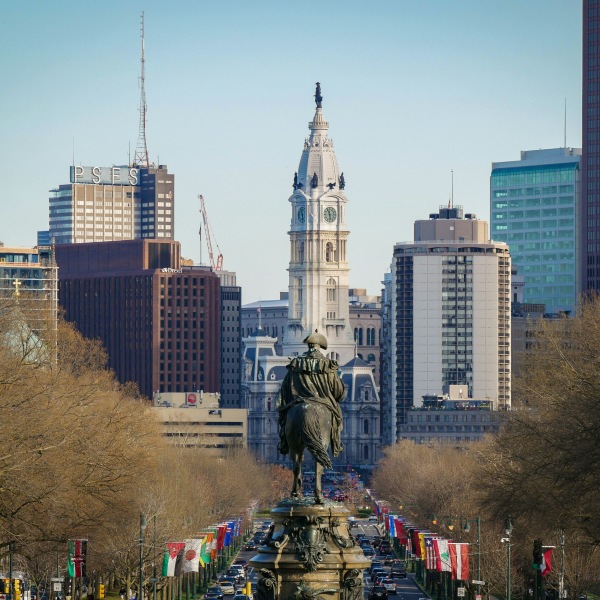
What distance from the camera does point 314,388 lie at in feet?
177

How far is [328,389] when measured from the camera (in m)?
53.8

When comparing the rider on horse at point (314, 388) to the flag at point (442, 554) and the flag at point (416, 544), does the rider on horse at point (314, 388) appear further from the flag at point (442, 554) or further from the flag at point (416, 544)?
the flag at point (416, 544)

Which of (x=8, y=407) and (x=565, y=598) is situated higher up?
(x=8, y=407)

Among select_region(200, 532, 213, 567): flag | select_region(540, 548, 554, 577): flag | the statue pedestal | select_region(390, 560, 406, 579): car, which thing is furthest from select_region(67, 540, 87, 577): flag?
select_region(390, 560, 406, 579): car

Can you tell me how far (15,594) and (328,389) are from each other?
58.7 meters

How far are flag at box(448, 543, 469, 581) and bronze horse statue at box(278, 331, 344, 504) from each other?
6589 centimetres

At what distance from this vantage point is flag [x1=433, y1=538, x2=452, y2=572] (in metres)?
127

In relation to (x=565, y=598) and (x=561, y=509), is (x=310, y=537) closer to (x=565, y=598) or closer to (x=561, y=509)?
(x=561, y=509)

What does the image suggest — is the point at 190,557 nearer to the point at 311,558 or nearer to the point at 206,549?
the point at 206,549

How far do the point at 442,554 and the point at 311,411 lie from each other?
248 ft

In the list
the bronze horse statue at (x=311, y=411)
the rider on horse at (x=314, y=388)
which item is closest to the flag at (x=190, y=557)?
the bronze horse statue at (x=311, y=411)

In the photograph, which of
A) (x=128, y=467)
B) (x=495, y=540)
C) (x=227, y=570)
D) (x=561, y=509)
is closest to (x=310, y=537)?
(x=561, y=509)

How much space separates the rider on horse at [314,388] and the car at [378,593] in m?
88.0

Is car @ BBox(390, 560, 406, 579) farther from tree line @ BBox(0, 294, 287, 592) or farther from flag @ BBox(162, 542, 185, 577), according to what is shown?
flag @ BBox(162, 542, 185, 577)
